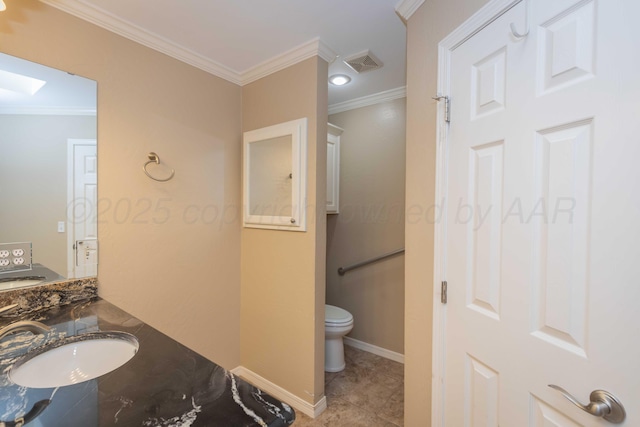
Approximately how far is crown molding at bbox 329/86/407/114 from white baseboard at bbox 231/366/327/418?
8.19ft

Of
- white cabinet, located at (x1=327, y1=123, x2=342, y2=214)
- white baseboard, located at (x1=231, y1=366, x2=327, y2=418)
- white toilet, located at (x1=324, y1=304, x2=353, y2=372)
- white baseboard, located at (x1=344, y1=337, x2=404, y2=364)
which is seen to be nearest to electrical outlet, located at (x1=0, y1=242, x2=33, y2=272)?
white baseboard, located at (x1=231, y1=366, x2=327, y2=418)

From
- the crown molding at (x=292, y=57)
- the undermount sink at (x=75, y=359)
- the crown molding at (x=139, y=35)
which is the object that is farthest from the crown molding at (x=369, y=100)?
the undermount sink at (x=75, y=359)

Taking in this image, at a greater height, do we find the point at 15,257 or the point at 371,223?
the point at 371,223

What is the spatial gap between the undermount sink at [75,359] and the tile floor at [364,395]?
48.4 inches

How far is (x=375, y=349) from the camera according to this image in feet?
8.97

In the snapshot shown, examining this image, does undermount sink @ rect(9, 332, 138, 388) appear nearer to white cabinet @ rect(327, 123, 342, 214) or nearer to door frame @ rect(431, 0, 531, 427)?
door frame @ rect(431, 0, 531, 427)

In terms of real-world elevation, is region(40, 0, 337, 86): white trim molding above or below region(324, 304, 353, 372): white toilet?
above

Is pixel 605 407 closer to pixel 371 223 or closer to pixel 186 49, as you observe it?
pixel 371 223

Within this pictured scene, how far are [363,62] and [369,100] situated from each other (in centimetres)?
71

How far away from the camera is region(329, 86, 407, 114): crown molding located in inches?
99.7

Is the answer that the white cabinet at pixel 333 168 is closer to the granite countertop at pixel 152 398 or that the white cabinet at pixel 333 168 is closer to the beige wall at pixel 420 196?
the beige wall at pixel 420 196

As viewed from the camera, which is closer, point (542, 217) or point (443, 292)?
point (542, 217)

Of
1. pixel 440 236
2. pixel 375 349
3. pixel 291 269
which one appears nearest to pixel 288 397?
pixel 291 269

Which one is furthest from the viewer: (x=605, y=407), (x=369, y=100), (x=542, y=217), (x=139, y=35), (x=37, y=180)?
(x=369, y=100)
